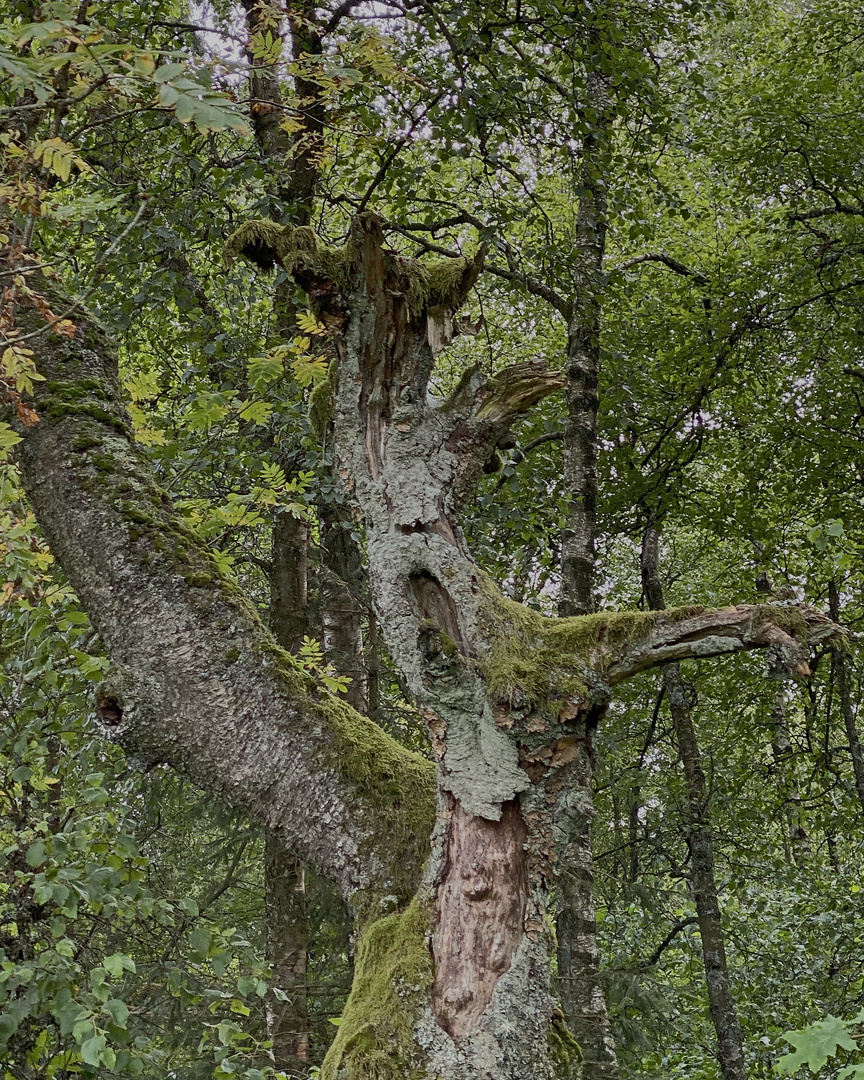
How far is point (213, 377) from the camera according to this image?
6773 mm

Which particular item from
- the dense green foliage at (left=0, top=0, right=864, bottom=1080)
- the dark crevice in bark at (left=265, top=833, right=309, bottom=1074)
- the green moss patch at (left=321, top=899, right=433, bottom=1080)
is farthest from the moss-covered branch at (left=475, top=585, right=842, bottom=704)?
the dark crevice in bark at (left=265, top=833, right=309, bottom=1074)

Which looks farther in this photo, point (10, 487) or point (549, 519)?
point (549, 519)

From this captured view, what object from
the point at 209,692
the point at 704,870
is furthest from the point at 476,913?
the point at 704,870

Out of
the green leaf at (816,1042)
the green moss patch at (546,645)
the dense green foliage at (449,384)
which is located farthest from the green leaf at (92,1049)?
the green leaf at (816,1042)

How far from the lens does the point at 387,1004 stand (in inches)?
87.7

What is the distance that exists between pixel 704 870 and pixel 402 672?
A: 22.0 feet

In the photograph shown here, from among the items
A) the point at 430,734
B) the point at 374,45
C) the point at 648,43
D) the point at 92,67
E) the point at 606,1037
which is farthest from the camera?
the point at 648,43

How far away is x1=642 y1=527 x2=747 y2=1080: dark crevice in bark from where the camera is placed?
7.61 m

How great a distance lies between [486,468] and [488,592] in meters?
0.54

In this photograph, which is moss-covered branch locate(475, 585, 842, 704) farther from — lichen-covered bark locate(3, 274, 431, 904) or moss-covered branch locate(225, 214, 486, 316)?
moss-covered branch locate(225, 214, 486, 316)

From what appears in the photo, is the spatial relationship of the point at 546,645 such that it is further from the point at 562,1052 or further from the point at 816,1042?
the point at 816,1042

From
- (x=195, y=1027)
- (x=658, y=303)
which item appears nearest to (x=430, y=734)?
(x=195, y=1027)

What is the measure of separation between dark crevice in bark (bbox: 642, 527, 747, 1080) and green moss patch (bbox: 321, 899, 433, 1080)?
18.9 ft

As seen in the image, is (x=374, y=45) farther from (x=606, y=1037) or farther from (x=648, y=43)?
(x=606, y=1037)
